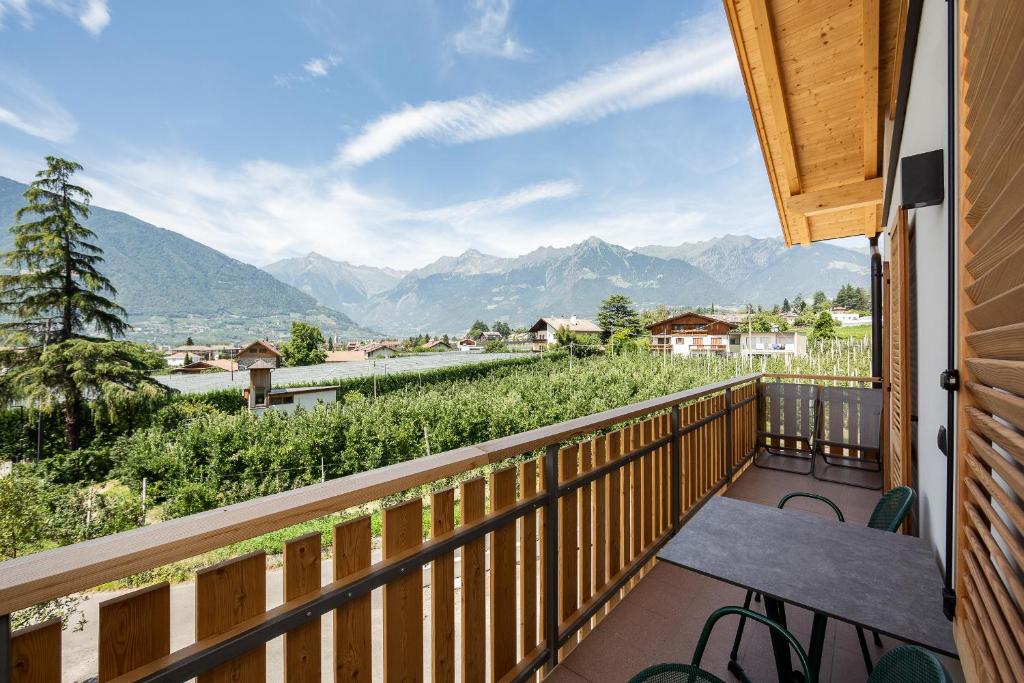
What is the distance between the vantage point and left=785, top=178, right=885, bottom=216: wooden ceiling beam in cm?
373

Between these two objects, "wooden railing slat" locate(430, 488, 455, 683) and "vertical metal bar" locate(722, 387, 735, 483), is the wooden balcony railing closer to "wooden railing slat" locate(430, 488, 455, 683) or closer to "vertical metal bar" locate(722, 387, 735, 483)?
"wooden railing slat" locate(430, 488, 455, 683)

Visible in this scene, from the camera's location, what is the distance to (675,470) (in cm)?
259

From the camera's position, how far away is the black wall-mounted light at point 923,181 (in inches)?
51.6

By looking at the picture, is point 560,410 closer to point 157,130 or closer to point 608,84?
point 608,84

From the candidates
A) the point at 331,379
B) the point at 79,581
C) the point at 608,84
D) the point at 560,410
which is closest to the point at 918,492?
the point at 79,581

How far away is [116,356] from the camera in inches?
789

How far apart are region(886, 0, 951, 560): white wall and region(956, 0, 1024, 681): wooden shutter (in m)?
0.56

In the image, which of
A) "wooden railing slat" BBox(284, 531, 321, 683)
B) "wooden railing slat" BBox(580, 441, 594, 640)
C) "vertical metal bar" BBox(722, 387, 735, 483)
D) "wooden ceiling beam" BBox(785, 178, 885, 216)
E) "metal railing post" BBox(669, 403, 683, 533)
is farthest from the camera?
"wooden ceiling beam" BBox(785, 178, 885, 216)

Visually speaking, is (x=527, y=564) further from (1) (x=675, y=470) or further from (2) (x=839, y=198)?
(2) (x=839, y=198)

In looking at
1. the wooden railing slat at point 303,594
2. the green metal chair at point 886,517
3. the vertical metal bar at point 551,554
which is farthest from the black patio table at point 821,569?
the wooden railing slat at point 303,594

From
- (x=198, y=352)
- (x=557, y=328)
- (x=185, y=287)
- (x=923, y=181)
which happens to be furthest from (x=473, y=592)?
(x=185, y=287)

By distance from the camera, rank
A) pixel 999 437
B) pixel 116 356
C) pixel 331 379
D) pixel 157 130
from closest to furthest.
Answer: pixel 999 437
pixel 116 356
pixel 331 379
pixel 157 130

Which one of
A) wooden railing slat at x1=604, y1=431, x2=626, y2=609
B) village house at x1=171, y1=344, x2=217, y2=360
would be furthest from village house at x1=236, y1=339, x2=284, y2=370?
wooden railing slat at x1=604, y1=431, x2=626, y2=609

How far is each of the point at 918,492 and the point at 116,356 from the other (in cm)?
2635
